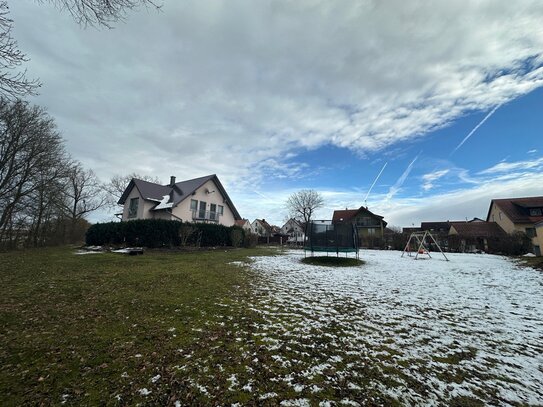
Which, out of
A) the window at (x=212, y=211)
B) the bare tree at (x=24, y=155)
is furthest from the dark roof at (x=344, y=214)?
the bare tree at (x=24, y=155)

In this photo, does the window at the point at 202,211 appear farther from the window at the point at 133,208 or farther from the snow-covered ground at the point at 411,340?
the snow-covered ground at the point at 411,340

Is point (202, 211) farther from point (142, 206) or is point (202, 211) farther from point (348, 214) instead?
point (348, 214)

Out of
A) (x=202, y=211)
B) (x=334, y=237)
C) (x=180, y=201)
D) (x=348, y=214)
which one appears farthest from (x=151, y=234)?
(x=348, y=214)

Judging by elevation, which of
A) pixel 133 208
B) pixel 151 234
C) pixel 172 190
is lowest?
pixel 151 234

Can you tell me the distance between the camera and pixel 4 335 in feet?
12.8

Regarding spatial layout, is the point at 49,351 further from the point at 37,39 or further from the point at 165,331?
the point at 37,39

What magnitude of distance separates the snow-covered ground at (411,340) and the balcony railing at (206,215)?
22.7 metres

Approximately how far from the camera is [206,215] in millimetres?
29578

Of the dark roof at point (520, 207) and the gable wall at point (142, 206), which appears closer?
the gable wall at point (142, 206)

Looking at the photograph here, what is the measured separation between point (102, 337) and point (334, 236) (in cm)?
1296

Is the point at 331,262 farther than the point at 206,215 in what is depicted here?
No

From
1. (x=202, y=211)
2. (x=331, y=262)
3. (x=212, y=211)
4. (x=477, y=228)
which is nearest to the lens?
(x=331, y=262)

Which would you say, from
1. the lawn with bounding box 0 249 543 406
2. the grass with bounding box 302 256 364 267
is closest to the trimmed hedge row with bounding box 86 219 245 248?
the grass with bounding box 302 256 364 267

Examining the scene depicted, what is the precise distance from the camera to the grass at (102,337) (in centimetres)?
260
